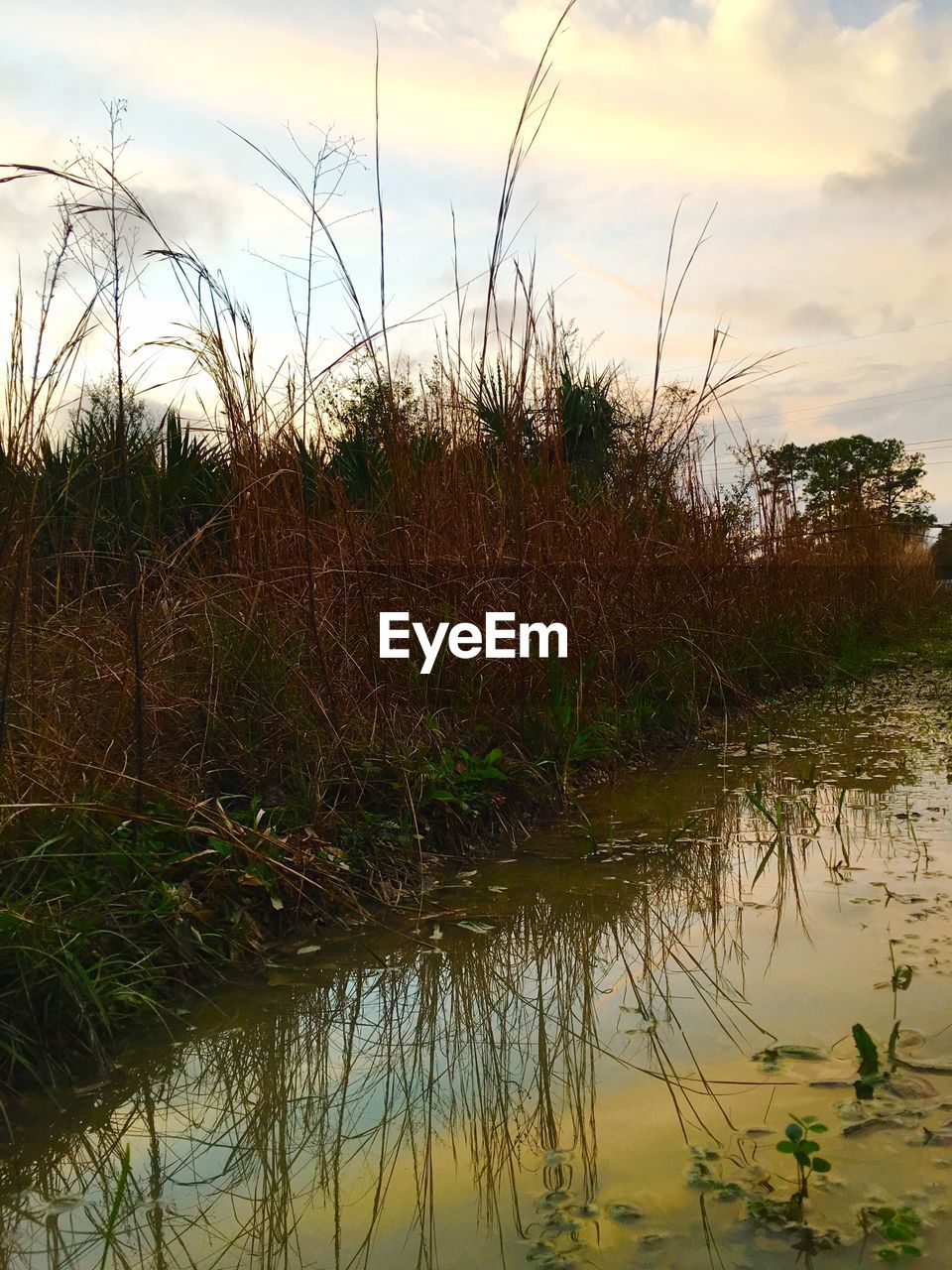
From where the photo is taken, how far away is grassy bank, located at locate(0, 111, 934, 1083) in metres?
1.89

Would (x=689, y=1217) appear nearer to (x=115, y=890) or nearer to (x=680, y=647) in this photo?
(x=115, y=890)

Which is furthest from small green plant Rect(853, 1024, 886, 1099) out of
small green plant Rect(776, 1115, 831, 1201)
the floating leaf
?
the floating leaf

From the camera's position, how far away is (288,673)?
100 inches

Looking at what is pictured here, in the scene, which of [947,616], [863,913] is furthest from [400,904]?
[947,616]

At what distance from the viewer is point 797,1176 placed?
1.22 metres

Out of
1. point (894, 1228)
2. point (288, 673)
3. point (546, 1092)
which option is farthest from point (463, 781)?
point (894, 1228)

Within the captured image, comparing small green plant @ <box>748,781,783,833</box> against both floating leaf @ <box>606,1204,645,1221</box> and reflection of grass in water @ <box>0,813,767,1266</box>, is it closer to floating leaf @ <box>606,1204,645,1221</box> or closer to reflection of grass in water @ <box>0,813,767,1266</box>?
reflection of grass in water @ <box>0,813,767,1266</box>

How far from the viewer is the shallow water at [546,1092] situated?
1.17 m

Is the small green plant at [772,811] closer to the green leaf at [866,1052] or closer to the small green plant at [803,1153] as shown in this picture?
the green leaf at [866,1052]

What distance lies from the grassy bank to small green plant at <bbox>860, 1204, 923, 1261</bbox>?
117 centimetres

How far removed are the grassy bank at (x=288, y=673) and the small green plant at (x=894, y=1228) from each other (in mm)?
1171

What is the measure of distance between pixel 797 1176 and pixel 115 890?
130 centimetres

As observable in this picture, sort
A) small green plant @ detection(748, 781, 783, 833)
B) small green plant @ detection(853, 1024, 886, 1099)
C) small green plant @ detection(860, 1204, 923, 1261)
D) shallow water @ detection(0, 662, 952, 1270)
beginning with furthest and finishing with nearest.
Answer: small green plant @ detection(748, 781, 783, 833)
small green plant @ detection(853, 1024, 886, 1099)
shallow water @ detection(0, 662, 952, 1270)
small green plant @ detection(860, 1204, 923, 1261)

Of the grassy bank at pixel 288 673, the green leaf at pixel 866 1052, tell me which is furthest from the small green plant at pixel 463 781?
the green leaf at pixel 866 1052
